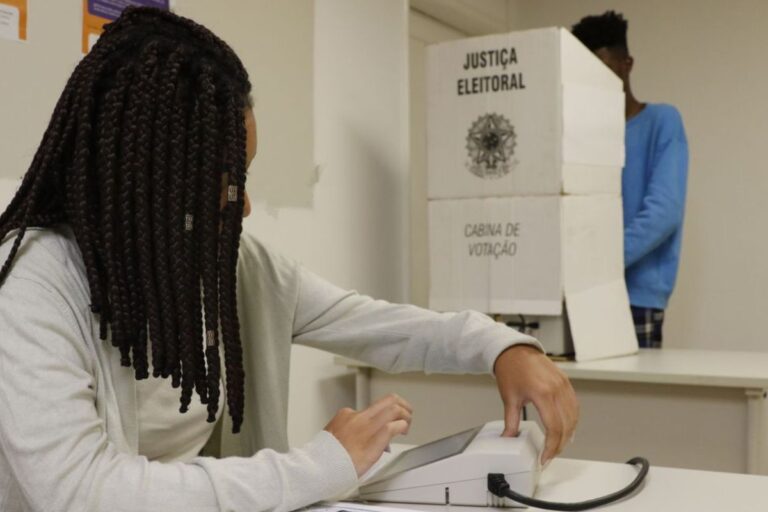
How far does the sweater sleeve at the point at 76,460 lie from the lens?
757mm

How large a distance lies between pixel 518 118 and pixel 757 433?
2.73 ft

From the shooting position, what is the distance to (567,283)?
6.31ft

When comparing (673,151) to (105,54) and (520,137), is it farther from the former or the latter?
(105,54)

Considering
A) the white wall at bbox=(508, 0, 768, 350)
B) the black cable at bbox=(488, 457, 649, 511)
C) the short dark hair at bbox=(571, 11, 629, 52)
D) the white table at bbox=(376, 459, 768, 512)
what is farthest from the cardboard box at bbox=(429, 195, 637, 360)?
the white wall at bbox=(508, 0, 768, 350)

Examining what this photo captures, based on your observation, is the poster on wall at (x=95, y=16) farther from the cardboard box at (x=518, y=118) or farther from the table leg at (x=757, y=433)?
the table leg at (x=757, y=433)

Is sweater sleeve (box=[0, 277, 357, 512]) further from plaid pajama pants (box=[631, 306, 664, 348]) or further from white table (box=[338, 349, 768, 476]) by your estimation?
plaid pajama pants (box=[631, 306, 664, 348])

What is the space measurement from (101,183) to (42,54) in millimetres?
689

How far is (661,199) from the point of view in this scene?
2.27 metres

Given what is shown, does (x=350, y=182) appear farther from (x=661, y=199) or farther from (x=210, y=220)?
(x=210, y=220)

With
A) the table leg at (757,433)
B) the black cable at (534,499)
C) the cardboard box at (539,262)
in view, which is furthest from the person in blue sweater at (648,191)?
the black cable at (534,499)

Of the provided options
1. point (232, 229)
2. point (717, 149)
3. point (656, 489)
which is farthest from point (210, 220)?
point (717, 149)

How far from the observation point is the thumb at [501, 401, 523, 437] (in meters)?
1.01

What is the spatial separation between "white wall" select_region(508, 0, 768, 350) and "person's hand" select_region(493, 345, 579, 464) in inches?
103

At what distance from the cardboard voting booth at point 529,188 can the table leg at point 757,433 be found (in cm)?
39
